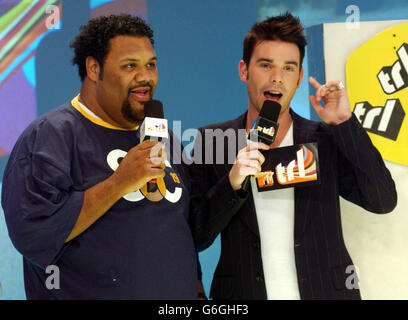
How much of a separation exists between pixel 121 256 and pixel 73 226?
10.0 inches

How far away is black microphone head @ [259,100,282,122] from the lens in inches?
91.7

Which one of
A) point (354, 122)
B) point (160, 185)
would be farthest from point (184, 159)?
point (354, 122)

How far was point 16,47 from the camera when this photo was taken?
3.36 m

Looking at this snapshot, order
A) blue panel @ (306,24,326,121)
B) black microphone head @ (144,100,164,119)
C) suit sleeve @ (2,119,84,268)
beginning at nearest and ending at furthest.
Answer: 1. suit sleeve @ (2,119,84,268)
2. black microphone head @ (144,100,164,119)
3. blue panel @ (306,24,326,121)

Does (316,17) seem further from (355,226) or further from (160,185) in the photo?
(160,185)

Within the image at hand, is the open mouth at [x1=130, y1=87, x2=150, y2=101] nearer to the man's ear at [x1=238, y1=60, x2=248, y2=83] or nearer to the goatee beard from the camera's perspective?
the goatee beard

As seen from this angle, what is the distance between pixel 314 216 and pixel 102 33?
4.37 ft

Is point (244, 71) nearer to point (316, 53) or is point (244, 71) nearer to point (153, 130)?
point (316, 53)

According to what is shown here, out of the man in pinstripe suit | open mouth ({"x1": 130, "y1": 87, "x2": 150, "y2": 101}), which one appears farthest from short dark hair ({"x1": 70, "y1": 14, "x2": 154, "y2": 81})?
the man in pinstripe suit

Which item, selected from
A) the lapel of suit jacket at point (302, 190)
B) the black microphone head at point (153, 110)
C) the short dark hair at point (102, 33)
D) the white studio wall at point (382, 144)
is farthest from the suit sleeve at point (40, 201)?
the white studio wall at point (382, 144)

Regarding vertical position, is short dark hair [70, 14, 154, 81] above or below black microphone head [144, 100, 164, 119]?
above

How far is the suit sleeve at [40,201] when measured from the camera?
2117 mm

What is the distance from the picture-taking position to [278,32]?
106 inches

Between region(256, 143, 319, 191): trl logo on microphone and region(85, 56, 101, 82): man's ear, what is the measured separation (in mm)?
893
